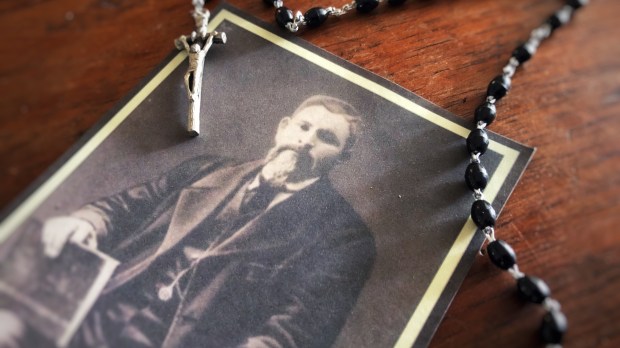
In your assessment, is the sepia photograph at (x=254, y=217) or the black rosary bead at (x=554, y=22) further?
the black rosary bead at (x=554, y=22)

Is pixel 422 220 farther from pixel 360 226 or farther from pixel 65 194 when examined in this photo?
pixel 65 194

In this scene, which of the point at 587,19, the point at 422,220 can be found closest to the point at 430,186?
the point at 422,220

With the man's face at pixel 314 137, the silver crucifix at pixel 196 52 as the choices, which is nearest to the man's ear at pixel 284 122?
the man's face at pixel 314 137

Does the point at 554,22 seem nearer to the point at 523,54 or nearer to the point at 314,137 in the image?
the point at 523,54

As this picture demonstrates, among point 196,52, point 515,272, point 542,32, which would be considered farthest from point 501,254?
point 196,52

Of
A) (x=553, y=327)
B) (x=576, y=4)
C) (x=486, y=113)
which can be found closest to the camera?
(x=553, y=327)

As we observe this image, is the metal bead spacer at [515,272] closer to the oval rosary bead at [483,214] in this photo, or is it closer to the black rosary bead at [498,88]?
the oval rosary bead at [483,214]
